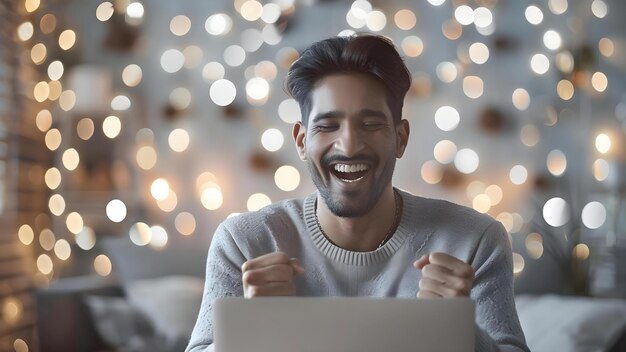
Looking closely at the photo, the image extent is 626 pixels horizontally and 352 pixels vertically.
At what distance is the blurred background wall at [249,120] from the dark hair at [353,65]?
86.3 inches

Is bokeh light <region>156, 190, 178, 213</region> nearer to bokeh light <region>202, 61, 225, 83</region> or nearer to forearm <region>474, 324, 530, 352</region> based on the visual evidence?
bokeh light <region>202, 61, 225, 83</region>

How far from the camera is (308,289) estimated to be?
1.62 m

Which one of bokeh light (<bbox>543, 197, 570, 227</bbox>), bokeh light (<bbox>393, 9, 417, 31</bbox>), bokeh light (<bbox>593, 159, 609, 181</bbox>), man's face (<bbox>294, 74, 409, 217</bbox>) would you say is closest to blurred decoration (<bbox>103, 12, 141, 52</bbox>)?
bokeh light (<bbox>393, 9, 417, 31</bbox>)

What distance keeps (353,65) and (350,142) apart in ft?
0.52

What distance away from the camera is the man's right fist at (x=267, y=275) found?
1331mm

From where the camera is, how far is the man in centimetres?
158

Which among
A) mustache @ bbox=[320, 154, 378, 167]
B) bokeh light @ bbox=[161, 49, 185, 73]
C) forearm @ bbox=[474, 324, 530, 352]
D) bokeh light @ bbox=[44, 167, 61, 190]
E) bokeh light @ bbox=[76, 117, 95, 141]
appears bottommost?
bokeh light @ bbox=[44, 167, 61, 190]

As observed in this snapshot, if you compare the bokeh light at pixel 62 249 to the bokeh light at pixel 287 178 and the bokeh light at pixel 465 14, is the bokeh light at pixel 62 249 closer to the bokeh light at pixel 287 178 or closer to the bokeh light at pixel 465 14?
the bokeh light at pixel 287 178

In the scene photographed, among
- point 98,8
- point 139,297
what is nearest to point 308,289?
point 139,297

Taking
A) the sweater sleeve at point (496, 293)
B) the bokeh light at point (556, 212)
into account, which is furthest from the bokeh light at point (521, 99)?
the sweater sleeve at point (496, 293)

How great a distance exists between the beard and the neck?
1.1 inches

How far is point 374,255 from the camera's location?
5.31 feet

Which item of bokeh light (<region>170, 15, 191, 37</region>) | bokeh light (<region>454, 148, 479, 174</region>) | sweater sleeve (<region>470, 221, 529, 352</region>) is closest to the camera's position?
sweater sleeve (<region>470, 221, 529, 352</region>)

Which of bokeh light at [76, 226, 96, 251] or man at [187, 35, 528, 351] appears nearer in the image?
man at [187, 35, 528, 351]
